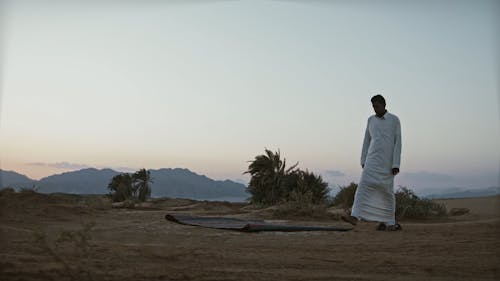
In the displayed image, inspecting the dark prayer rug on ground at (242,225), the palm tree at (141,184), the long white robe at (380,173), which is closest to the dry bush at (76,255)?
the dark prayer rug on ground at (242,225)

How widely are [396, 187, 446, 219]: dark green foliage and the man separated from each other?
11.7 feet

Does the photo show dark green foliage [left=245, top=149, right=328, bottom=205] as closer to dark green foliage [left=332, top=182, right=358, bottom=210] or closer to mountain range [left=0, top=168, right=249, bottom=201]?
dark green foliage [left=332, top=182, right=358, bottom=210]

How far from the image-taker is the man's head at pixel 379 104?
780 centimetres

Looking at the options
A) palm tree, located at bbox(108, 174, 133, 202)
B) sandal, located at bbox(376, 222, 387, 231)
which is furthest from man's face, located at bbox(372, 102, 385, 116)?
palm tree, located at bbox(108, 174, 133, 202)

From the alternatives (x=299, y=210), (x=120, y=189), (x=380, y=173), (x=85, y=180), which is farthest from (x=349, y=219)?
(x=85, y=180)

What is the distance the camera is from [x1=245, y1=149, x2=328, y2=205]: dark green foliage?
14320mm

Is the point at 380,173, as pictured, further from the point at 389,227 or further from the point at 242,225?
the point at 242,225

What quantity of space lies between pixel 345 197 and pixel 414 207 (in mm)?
2678

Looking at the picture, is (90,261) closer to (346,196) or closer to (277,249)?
(277,249)

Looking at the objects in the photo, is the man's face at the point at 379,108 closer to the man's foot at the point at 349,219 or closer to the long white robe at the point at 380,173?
Result: the long white robe at the point at 380,173

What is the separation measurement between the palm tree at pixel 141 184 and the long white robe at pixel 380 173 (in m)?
12.2

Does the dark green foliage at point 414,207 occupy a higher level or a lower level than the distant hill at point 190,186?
lower

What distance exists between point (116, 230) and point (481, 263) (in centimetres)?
408

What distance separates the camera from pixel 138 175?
1894cm
